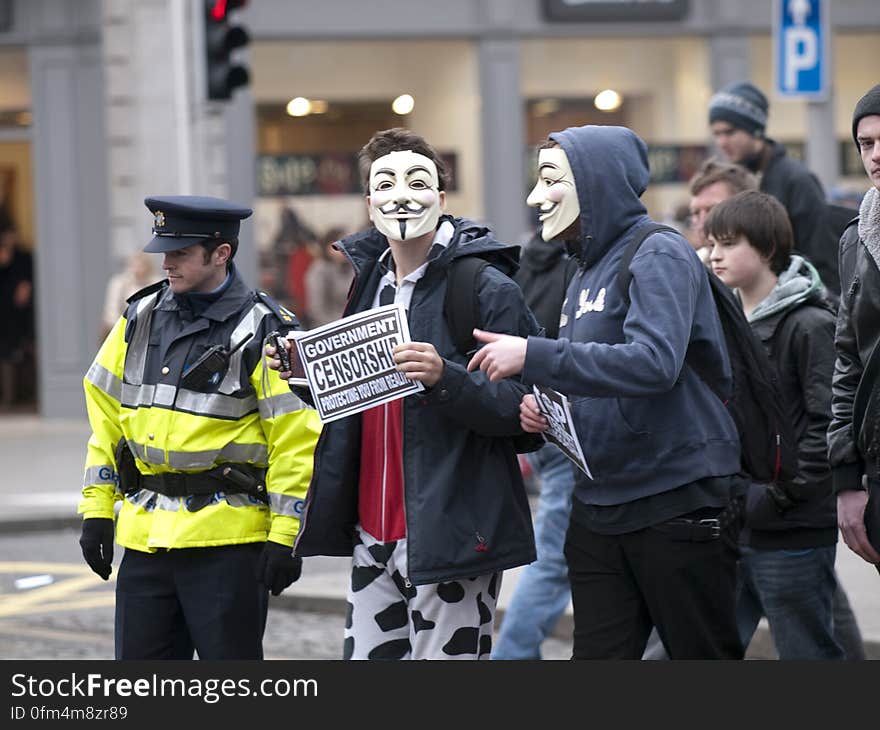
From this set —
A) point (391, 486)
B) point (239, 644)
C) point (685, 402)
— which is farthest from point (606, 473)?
point (239, 644)

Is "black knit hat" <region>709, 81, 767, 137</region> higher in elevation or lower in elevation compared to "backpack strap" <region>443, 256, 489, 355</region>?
higher

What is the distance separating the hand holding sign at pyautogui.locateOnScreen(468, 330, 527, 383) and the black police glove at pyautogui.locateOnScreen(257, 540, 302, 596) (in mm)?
879

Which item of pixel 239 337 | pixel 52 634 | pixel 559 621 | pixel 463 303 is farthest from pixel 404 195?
pixel 52 634

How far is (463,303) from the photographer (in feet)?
14.4

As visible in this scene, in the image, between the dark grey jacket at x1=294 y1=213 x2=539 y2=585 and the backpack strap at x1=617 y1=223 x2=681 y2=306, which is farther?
the dark grey jacket at x1=294 y1=213 x2=539 y2=585

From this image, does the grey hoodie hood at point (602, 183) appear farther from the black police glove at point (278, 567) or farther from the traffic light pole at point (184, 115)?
the traffic light pole at point (184, 115)

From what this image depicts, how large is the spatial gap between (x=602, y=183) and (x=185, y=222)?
118cm

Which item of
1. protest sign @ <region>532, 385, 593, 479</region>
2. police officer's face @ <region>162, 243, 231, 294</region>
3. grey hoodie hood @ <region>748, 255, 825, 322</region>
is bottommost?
protest sign @ <region>532, 385, 593, 479</region>

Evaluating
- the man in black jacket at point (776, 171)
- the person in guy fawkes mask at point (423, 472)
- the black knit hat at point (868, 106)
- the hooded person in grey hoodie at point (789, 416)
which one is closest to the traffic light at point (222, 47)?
the man in black jacket at point (776, 171)

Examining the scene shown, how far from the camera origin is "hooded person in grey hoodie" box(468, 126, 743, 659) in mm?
4172

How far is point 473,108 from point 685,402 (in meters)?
12.7

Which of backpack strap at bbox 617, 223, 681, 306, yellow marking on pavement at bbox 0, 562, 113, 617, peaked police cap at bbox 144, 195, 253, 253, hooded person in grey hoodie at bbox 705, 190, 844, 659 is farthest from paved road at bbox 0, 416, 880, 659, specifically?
backpack strap at bbox 617, 223, 681, 306

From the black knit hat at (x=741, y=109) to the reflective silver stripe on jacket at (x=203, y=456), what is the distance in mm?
3505

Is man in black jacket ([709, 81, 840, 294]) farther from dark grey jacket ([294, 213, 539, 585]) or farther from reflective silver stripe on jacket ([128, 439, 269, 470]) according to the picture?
reflective silver stripe on jacket ([128, 439, 269, 470])
